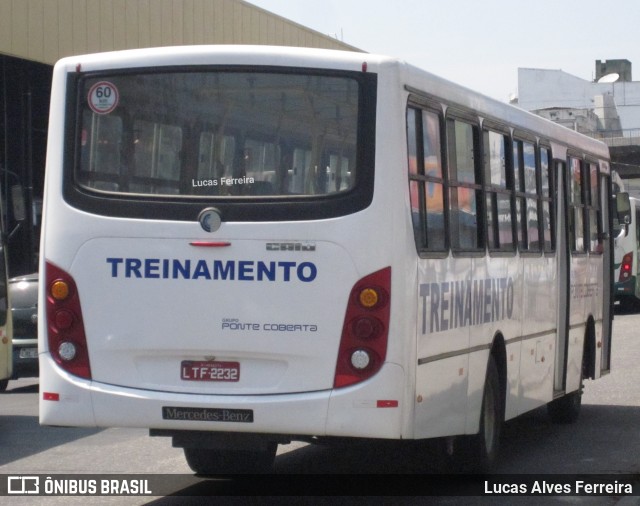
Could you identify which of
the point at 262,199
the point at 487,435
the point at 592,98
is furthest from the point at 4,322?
the point at 592,98

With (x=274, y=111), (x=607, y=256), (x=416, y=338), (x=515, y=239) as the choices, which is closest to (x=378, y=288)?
(x=416, y=338)

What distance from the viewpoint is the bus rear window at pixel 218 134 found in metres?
7.91

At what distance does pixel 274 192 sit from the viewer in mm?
7934

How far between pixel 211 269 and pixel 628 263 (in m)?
30.9

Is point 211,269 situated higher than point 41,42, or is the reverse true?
point 41,42

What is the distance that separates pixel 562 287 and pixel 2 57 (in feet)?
53.9

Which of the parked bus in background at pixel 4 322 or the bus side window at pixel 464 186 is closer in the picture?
the bus side window at pixel 464 186

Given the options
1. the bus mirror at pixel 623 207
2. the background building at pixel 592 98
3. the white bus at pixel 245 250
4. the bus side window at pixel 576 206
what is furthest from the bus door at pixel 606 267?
the background building at pixel 592 98

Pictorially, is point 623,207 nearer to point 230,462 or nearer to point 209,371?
point 230,462

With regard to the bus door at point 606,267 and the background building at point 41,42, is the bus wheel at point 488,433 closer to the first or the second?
the bus door at point 606,267

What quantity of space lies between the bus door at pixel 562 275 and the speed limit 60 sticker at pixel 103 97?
5414mm

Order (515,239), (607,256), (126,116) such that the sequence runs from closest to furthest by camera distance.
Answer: (126,116), (515,239), (607,256)

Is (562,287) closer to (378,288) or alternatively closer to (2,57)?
(378,288)

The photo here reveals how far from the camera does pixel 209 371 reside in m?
7.88
